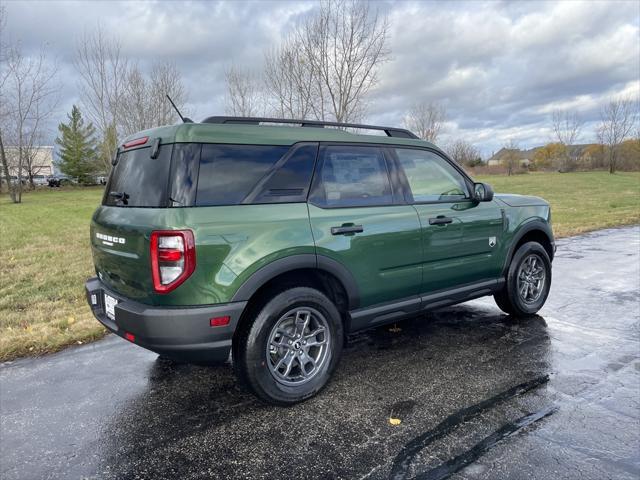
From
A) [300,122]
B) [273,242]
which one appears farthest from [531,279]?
[273,242]

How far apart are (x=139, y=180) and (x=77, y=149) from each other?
51964 millimetres

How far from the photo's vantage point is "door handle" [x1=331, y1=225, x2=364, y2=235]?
3.19 meters

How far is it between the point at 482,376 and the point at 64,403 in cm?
306

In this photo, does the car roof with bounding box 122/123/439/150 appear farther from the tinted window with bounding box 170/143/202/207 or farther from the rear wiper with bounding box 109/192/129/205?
the rear wiper with bounding box 109/192/129/205

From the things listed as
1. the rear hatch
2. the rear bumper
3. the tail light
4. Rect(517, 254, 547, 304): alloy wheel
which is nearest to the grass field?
the rear hatch

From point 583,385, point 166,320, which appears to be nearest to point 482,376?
point 583,385

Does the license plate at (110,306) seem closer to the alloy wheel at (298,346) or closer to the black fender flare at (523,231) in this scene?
the alloy wheel at (298,346)

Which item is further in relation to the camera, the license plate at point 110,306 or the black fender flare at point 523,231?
the black fender flare at point 523,231

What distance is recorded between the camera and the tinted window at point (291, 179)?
3012 mm

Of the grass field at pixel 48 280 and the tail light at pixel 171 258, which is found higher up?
the tail light at pixel 171 258

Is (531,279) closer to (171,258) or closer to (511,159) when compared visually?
(171,258)

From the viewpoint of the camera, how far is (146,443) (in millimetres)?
2660

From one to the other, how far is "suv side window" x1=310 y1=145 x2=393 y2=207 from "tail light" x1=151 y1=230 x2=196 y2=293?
0.98m

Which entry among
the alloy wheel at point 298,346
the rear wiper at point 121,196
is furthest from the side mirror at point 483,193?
the rear wiper at point 121,196
